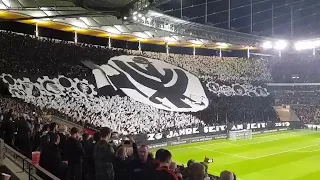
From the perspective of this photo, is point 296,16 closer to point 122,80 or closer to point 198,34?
point 198,34

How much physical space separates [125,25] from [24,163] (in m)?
23.7

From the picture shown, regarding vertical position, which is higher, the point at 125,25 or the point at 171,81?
the point at 125,25

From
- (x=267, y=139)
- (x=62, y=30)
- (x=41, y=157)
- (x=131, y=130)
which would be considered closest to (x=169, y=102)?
(x=131, y=130)

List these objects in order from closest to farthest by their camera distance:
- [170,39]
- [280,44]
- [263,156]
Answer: [263,156] → [170,39] → [280,44]

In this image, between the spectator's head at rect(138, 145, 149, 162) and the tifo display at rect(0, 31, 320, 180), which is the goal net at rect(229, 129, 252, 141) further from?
the spectator's head at rect(138, 145, 149, 162)

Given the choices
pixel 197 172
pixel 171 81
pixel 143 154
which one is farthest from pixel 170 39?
pixel 197 172

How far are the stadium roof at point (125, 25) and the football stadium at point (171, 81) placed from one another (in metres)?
0.10

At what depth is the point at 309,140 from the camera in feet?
103

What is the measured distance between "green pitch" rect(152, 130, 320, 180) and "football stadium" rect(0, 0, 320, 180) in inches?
2.9

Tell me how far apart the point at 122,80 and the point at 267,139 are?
1431cm

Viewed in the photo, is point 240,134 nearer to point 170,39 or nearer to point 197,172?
point 170,39

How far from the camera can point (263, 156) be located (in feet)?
77.0

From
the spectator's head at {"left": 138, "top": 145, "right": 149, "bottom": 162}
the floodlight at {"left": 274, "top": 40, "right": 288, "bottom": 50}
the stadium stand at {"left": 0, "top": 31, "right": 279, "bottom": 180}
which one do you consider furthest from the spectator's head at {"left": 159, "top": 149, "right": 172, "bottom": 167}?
the floodlight at {"left": 274, "top": 40, "right": 288, "bottom": 50}

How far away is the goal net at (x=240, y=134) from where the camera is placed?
31.2m
